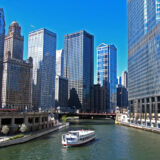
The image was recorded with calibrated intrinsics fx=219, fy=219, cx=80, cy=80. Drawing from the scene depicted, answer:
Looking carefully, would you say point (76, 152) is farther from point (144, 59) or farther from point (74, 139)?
point (144, 59)

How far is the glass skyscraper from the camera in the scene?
5133 inches

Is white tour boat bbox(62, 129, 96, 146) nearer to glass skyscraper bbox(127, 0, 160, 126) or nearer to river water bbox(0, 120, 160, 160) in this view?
river water bbox(0, 120, 160, 160)

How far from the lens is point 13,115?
3342 inches

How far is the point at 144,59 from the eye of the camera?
151 meters

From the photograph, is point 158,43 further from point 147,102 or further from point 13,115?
point 13,115

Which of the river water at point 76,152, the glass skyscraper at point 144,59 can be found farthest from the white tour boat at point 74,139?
the glass skyscraper at point 144,59

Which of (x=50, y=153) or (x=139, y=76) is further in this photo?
(x=139, y=76)

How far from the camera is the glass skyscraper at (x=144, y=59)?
130 meters

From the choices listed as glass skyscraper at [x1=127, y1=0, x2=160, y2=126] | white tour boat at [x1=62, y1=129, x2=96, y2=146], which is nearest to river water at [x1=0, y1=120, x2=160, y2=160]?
white tour boat at [x1=62, y1=129, x2=96, y2=146]

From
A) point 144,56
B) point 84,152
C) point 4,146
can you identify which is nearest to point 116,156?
point 84,152

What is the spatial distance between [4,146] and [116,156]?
30.9 meters

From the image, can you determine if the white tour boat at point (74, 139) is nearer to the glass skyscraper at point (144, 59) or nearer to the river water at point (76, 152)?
the river water at point (76, 152)

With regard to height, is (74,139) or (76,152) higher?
(74,139)

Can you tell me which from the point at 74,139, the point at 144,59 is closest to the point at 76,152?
the point at 74,139
